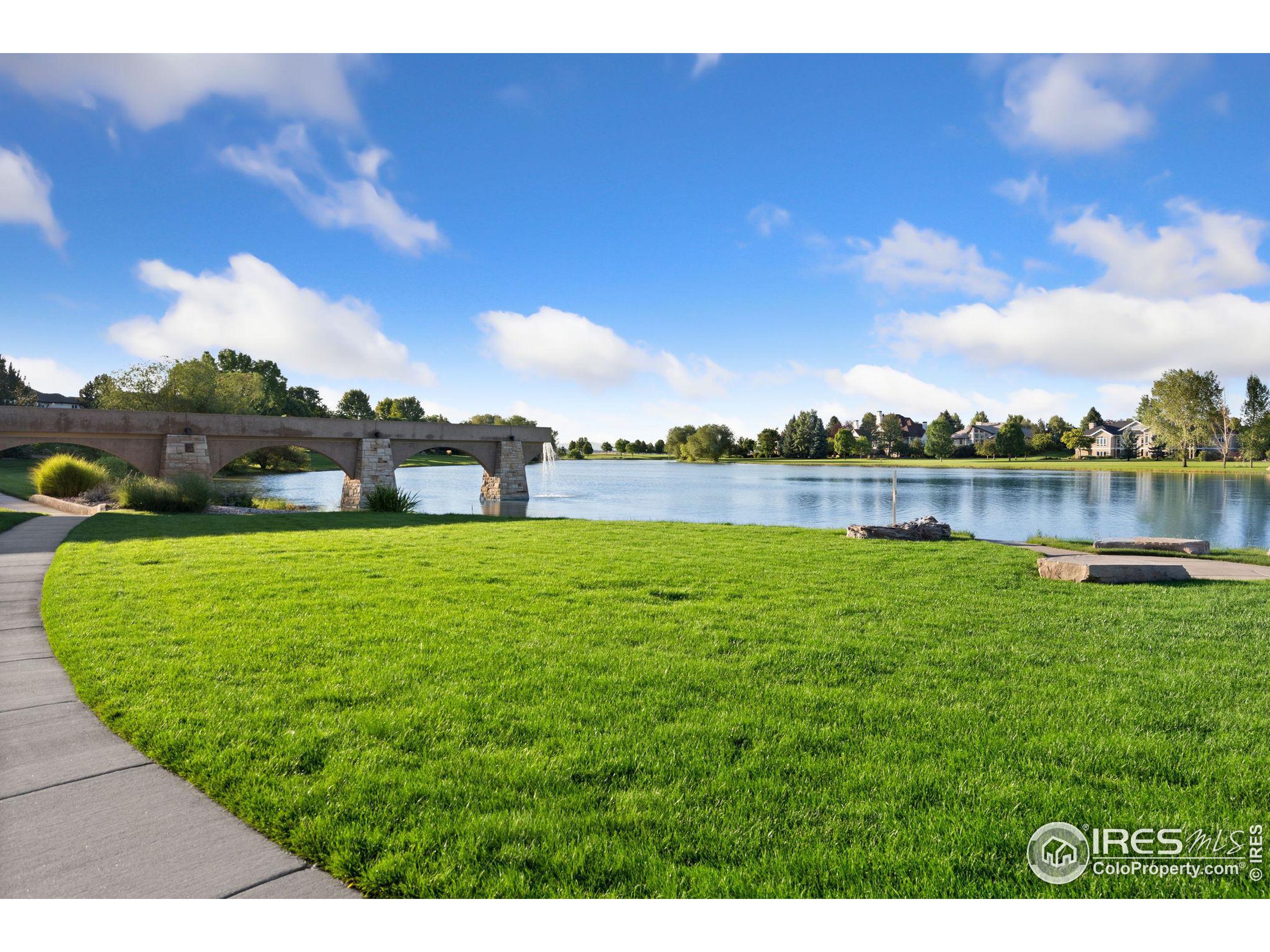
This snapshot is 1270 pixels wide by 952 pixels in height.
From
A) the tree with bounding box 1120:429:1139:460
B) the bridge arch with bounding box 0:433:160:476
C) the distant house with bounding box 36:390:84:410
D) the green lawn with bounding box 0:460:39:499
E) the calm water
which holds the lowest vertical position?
the calm water

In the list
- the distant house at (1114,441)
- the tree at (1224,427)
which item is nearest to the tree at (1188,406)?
the tree at (1224,427)

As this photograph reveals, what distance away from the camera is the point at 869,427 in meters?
138

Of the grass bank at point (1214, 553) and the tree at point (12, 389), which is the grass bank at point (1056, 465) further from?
the tree at point (12, 389)

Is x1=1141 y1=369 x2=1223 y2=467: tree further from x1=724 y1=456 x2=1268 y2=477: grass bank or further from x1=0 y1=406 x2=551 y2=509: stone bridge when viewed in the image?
x1=0 y1=406 x2=551 y2=509: stone bridge

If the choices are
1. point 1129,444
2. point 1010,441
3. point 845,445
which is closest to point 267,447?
point 845,445

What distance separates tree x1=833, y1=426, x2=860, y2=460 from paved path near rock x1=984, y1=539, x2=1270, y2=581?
113 metres

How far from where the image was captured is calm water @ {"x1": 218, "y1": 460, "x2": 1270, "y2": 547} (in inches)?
1061

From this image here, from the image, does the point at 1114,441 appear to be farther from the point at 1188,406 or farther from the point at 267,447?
the point at 267,447

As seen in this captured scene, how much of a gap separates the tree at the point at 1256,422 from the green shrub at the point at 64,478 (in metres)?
107

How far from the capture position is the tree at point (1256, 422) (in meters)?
83.0

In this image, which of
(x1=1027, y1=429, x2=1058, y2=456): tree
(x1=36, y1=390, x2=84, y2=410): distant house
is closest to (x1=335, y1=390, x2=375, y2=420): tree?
(x1=36, y1=390, x2=84, y2=410): distant house

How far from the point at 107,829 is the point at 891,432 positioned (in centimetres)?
13047
